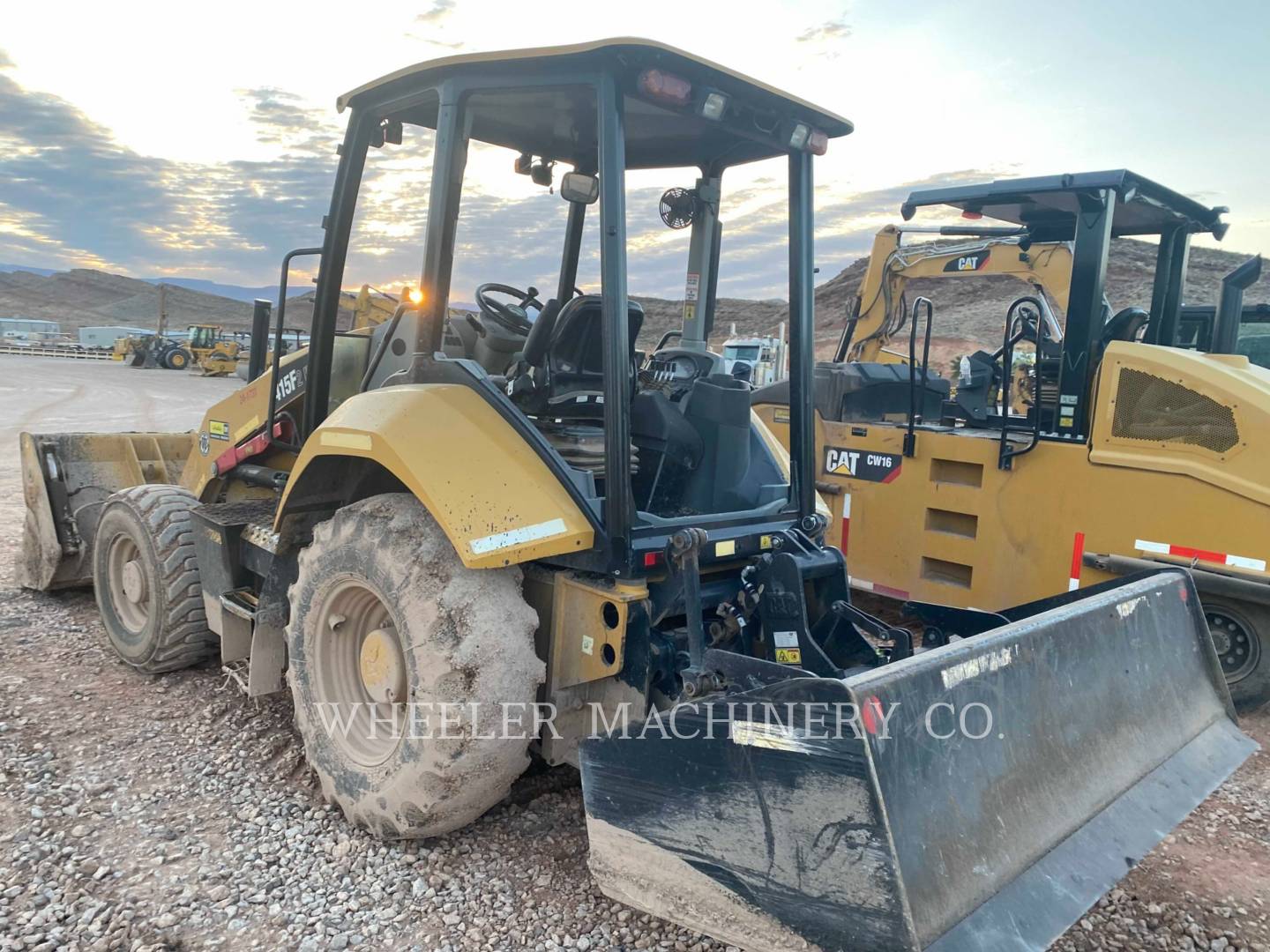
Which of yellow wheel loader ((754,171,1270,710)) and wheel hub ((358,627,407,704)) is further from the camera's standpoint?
yellow wheel loader ((754,171,1270,710))

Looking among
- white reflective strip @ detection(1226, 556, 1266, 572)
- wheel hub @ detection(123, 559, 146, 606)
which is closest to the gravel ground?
wheel hub @ detection(123, 559, 146, 606)

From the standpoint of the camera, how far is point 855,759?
80.7 inches

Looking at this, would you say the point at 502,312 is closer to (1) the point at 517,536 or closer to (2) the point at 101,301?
(1) the point at 517,536

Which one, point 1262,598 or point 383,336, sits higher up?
point 383,336

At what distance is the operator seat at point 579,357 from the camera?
3.23 metres

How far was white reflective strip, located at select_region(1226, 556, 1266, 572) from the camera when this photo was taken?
4742 mm

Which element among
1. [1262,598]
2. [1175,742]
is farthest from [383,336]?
[1262,598]

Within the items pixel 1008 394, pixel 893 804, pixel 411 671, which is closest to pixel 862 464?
pixel 1008 394

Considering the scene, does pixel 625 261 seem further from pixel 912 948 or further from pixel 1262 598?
pixel 1262 598

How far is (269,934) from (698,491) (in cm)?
198

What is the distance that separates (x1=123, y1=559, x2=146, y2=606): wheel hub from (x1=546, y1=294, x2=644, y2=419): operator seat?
2.65 meters

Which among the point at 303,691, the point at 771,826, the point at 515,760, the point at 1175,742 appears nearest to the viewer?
the point at 771,826

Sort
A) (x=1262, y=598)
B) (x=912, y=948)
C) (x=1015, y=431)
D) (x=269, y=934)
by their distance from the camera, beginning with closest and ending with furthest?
(x=912, y=948) < (x=269, y=934) < (x=1262, y=598) < (x=1015, y=431)

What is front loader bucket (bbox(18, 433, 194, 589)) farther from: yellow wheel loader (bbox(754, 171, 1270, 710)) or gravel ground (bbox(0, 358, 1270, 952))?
yellow wheel loader (bbox(754, 171, 1270, 710))
